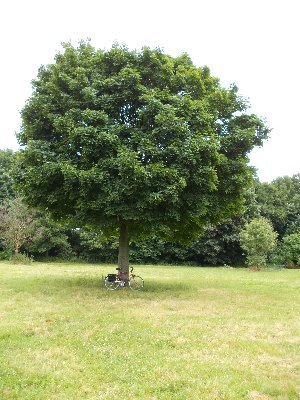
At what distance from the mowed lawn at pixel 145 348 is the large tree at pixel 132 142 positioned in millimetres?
4066

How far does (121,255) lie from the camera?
20.5 meters

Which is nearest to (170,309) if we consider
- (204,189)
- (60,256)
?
(204,189)

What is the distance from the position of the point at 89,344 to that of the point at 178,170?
334 inches

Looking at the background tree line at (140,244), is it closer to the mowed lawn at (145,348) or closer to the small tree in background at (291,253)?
the small tree in background at (291,253)

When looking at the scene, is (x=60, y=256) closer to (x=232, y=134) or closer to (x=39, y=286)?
(x=39, y=286)

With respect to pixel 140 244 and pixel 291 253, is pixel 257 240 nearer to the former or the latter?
pixel 291 253

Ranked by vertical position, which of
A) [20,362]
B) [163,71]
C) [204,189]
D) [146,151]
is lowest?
[20,362]

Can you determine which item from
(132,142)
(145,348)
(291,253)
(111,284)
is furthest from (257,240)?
(145,348)

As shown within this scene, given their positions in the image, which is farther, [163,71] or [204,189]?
[163,71]

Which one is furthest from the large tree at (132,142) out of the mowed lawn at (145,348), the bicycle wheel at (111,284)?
the mowed lawn at (145,348)

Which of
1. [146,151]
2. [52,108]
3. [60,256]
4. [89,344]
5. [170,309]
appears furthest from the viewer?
[60,256]

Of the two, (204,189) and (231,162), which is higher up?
(231,162)

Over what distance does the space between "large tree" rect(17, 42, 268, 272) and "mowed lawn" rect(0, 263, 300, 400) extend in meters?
4.07

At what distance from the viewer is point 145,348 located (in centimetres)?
987
